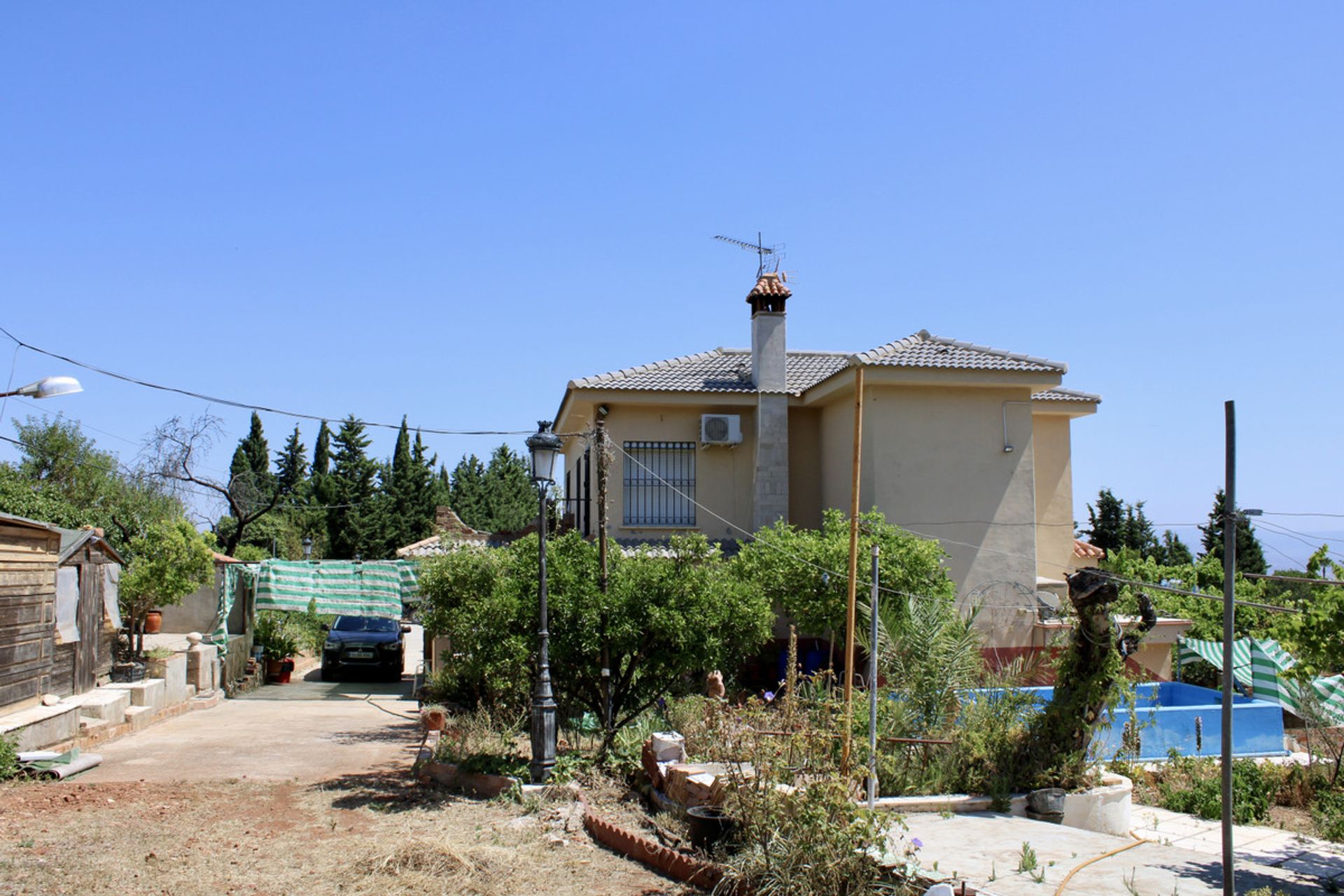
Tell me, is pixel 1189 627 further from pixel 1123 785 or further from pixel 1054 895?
pixel 1054 895

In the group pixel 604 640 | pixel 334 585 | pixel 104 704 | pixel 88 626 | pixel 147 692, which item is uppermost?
pixel 604 640

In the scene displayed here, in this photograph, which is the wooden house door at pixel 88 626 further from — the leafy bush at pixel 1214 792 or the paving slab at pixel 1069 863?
the leafy bush at pixel 1214 792

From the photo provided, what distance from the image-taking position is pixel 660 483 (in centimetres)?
2000

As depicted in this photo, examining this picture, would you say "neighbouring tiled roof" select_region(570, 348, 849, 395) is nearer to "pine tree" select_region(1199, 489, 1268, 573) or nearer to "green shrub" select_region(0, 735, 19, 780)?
"green shrub" select_region(0, 735, 19, 780)

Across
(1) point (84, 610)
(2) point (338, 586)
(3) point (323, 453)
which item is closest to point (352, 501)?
(3) point (323, 453)

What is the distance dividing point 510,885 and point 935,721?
5028mm

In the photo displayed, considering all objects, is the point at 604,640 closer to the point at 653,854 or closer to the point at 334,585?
the point at 653,854

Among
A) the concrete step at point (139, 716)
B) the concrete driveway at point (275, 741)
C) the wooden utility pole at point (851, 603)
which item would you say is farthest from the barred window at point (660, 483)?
the wooden utility pole at point (851, 603)

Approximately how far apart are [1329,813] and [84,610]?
1845 centimetres

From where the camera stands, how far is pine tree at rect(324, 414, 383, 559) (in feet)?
167

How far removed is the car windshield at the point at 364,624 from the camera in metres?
25.2

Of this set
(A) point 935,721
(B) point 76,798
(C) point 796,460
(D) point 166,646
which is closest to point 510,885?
(A) point 935,721

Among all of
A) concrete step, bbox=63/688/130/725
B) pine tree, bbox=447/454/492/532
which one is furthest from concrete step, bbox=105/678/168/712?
pine tree, bbox=447/454/492/532

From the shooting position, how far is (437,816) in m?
10.6
